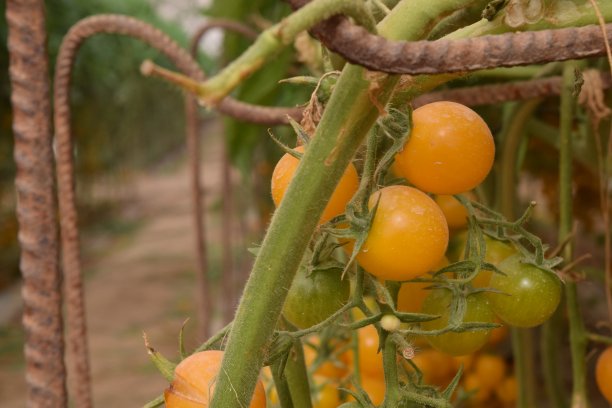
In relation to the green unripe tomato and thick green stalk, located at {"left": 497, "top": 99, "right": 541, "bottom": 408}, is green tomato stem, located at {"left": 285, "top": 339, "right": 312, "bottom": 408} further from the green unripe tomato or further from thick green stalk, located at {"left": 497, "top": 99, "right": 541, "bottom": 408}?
thick green stalk, located at {"left": 497, "top": 99, "right": 541, "bottom": 408}

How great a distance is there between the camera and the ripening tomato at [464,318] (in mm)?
381

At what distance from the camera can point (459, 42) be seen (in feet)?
0.83

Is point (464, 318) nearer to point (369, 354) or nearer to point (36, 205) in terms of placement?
point (369, 354)

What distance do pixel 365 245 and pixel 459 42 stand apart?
11cm

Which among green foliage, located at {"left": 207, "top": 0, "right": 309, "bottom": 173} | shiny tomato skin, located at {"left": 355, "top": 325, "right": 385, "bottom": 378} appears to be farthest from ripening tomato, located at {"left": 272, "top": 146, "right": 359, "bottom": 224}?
green foliage, located at {"left": 207, "top": 0, "right": 309, "bottom": 173}

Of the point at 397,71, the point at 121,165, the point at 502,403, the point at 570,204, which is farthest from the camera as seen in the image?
the point at 121,165

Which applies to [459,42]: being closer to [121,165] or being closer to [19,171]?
[19,171]

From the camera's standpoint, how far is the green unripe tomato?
1.19 ft

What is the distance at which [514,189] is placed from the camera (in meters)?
0.63

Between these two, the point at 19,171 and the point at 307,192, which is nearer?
the point at 307,192

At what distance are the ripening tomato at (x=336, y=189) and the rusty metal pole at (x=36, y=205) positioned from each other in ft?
0.80

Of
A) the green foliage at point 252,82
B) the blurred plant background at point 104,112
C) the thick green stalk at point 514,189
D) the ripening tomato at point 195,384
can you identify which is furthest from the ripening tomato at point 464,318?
the blurred plant background at point 104,112

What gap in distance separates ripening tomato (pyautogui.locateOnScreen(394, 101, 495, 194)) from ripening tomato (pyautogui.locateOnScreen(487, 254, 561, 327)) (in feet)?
0.25

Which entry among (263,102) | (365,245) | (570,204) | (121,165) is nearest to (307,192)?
(365,245)
